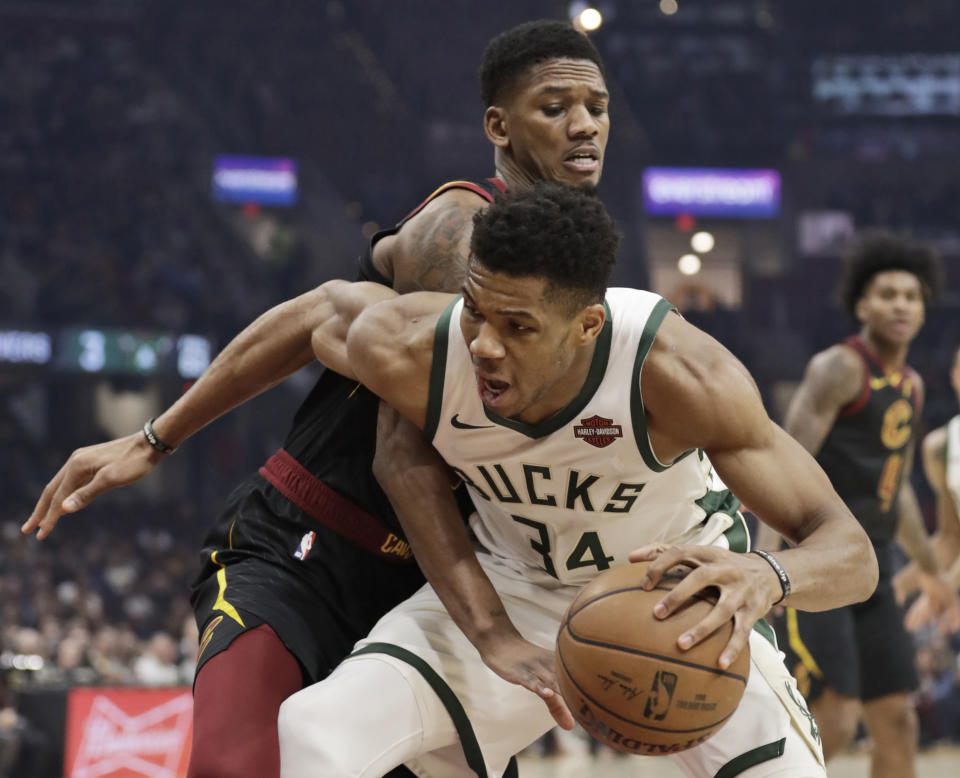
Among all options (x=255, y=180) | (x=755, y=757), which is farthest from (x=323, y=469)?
(x=255, y=180)

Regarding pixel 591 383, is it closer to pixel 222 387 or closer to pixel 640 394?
pixel 640 394

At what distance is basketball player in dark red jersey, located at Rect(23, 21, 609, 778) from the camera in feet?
9.89

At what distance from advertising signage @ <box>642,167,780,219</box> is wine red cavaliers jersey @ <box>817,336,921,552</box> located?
20.8 meters

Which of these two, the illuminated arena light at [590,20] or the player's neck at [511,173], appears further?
the illuminated arena light at [590,20]

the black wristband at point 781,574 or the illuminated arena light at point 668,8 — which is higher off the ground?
the illuminated arena light at point 668,8

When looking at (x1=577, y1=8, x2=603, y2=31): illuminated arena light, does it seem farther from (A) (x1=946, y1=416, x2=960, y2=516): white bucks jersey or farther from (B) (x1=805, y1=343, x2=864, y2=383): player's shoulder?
(A) (x1=946, y1=416, x2=960, y2=516): white bucks jersey

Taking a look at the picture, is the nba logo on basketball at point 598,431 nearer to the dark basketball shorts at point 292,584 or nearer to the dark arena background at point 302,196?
the dark basketball shorts at point 292,584

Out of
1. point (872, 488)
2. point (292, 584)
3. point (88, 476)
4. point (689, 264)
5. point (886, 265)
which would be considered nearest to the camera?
point (292, 584)

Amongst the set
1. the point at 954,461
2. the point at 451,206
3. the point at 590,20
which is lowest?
the point at 954,461

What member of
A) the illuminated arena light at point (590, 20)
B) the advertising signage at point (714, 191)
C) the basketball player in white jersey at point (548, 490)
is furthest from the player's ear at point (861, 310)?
the advertising signage at point (714, 191)

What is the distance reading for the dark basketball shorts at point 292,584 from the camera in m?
3.07

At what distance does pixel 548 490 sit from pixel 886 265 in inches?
134

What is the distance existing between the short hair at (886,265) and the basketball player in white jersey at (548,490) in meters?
3.00

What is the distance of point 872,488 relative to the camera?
215 inches
